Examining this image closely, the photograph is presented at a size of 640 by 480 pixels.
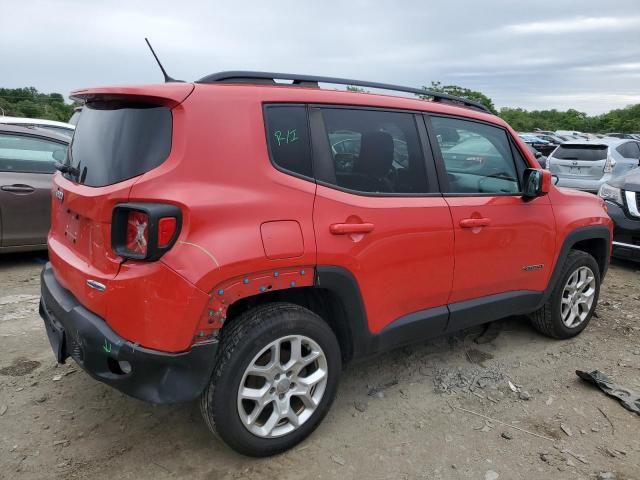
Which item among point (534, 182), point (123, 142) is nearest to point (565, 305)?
point (534, 182)

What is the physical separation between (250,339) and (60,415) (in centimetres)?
139

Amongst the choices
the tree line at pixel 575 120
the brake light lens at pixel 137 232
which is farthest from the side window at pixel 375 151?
the tree line at pixel 575 120

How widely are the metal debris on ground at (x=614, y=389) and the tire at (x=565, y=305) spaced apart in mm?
582

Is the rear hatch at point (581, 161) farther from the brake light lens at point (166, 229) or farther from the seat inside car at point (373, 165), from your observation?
the brake light lens at point (166, 229)

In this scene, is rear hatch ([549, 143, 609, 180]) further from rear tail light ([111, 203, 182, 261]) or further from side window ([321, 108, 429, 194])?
rear tail light ([111, 203, 182, 261])

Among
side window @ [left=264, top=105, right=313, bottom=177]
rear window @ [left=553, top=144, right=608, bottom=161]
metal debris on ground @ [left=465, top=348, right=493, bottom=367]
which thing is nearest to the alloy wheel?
side window @ [left=264, top=105, right=313, bottom=177]

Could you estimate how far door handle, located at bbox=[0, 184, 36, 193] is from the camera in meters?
5.38

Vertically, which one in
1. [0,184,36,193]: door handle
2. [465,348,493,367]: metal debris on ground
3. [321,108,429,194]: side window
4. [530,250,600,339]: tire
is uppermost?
[321,108,429,194]: side window

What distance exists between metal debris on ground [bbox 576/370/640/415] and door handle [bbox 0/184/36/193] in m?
5.42

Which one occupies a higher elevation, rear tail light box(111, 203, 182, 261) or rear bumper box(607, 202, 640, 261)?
rear tail light box(111, 203, 182, 261)

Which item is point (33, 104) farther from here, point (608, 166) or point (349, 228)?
point (349, 228)

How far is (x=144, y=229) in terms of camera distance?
2.14 meters

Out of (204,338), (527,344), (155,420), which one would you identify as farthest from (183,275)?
(527,344)

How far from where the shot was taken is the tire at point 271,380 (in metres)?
2.34
